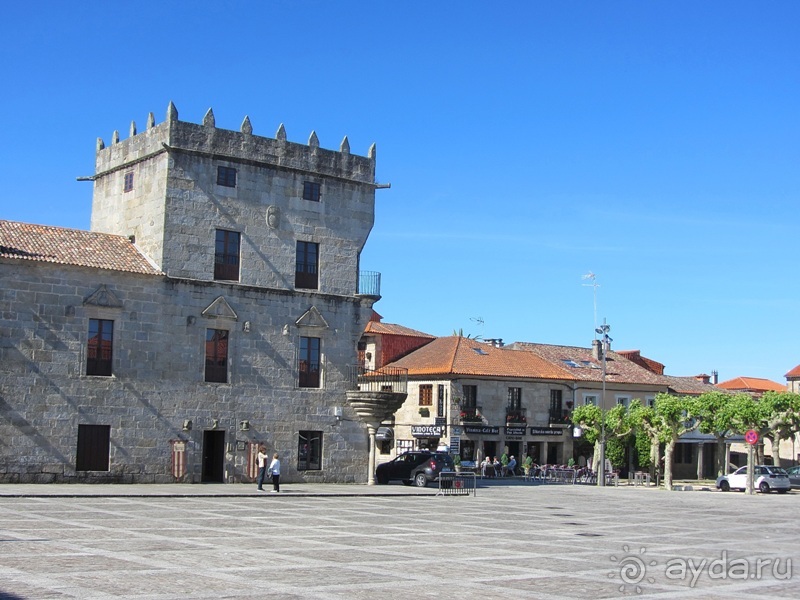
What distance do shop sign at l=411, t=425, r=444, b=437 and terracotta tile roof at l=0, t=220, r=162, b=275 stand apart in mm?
21242

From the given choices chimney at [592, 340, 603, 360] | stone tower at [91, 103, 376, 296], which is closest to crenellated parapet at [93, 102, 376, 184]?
stone tower at [91, 103, 376, 296]

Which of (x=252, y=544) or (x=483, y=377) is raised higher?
(x=483, y=377)

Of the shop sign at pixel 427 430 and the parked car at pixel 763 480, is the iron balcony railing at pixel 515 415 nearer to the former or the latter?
the shop sign at pixel 427 430

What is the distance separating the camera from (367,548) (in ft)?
55.9

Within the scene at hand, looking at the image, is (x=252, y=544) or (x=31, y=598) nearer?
(x=31, y=598)

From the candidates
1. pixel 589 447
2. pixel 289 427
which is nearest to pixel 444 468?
pixel 289 427

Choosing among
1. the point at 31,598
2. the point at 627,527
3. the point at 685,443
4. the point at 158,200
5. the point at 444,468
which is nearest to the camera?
the point at 31,598

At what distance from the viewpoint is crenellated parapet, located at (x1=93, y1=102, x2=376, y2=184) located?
34.2m

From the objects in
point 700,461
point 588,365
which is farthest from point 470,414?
point 700,461

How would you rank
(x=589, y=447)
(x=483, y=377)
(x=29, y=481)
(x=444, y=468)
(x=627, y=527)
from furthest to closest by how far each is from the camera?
(x=589, y=447)
(x=483, y=377)
(x=444, y=468)
(x=29, y=481)
(x=627, y=527)

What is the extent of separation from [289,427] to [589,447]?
25.9 m

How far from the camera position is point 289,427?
118 feet

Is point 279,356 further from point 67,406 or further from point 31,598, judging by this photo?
point 31,598

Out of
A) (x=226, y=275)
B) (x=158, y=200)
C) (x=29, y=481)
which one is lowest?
Result: (x=29, y=481)
